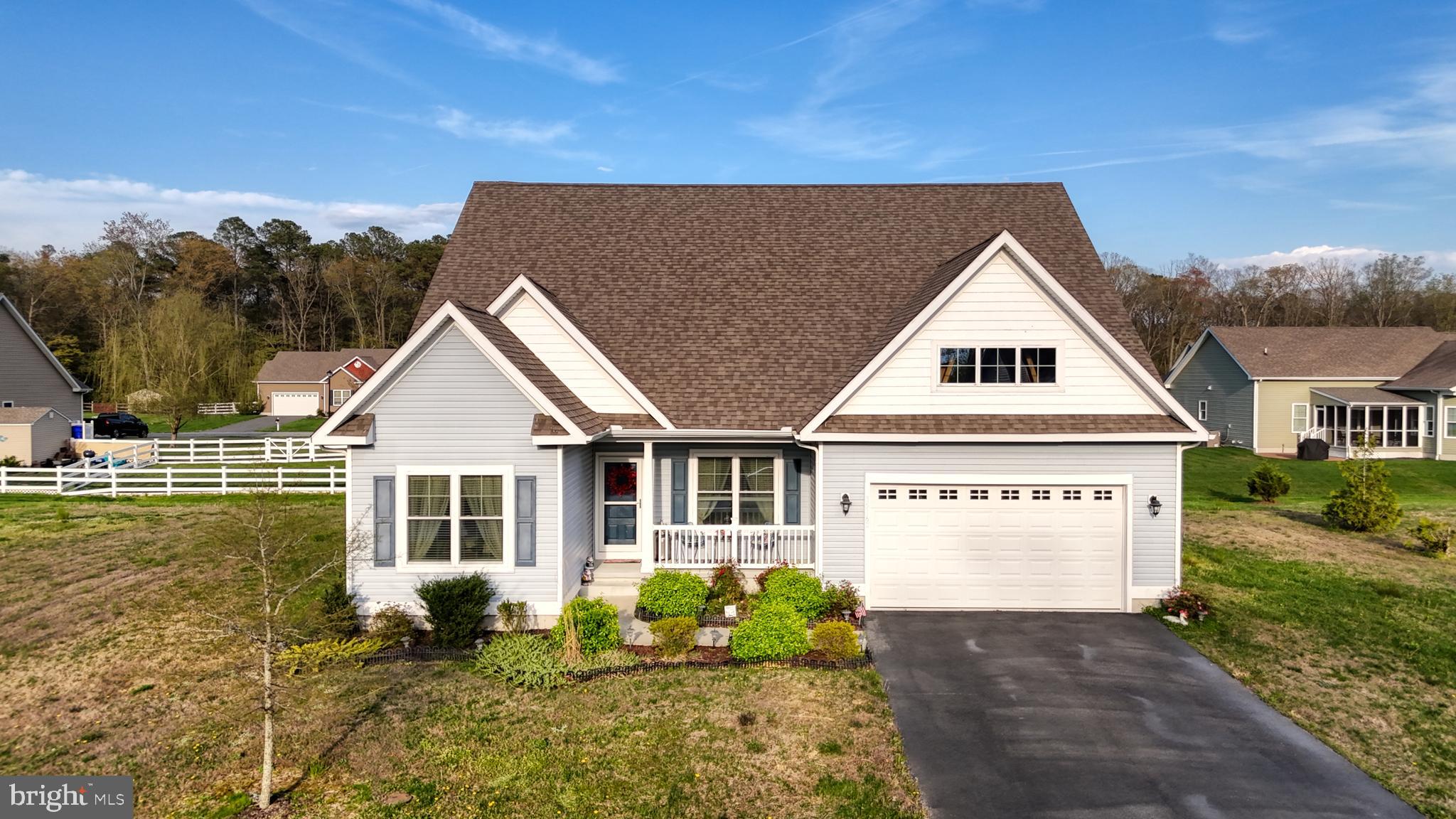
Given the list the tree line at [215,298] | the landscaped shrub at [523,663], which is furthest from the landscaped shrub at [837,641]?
the tree line at [215,298]

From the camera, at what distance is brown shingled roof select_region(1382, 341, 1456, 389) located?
3284 cm

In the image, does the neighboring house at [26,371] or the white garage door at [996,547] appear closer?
the white garage door at [996,547]

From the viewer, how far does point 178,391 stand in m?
34.2

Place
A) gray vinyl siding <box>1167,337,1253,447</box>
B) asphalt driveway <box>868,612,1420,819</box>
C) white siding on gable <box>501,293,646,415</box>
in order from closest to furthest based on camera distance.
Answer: asphalt driveway <box>868,612,1420,819</box>
white siding on gable <box>501,293,646,415</box>
gray vinyl siding <box>1167,337,1253,447</box>

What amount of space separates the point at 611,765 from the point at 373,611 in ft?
19.1

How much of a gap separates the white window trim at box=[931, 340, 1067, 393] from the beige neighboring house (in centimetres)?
3463

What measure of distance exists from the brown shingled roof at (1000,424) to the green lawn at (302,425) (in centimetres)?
4306

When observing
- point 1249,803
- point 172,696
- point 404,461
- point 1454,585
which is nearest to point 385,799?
point 172,696

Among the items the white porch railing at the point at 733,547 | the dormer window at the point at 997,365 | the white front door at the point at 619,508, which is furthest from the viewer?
the white front door at the point at 619,508

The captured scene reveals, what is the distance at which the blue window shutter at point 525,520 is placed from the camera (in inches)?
452

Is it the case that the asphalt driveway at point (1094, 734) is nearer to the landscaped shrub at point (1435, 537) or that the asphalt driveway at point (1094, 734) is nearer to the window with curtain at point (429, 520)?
the window with curtain at point (429, 520)

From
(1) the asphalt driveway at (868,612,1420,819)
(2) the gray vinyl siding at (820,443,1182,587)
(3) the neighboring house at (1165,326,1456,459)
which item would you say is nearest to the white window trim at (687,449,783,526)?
(2) the gray vinyl siding at (820,443,1182,587)

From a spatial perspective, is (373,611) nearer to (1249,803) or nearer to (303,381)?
(1249,803)

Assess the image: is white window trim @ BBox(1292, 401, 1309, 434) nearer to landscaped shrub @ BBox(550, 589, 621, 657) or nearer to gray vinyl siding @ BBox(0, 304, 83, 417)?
landscaped shrub @ BBox(550, 589, 621, 657)
